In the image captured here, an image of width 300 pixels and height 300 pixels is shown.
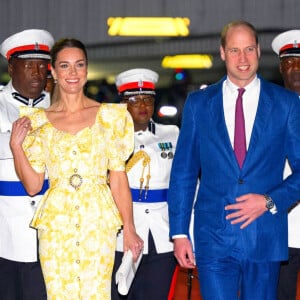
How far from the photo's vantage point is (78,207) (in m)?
4.54

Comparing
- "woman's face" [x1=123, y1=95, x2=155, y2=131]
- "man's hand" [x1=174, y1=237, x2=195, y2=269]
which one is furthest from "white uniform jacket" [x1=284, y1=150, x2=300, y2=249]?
"man's hand" [x1=174, y1=237, x2=195, y2=269]

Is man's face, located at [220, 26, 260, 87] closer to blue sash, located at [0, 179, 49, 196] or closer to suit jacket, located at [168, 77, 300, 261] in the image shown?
suit jacket, located at [168, 77, 300, 261]

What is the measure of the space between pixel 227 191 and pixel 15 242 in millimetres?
1771

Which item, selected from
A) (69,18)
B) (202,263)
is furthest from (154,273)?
(69,18)

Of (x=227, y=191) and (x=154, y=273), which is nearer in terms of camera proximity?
(x=227, y=191)

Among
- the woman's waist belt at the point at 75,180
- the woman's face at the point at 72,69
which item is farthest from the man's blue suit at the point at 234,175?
the woman's face at the point at 72,69

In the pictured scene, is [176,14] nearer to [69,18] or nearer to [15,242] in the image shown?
[69,18]

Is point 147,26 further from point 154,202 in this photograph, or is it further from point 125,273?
point 125,273

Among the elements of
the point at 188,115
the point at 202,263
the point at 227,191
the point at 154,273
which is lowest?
the point at 154,273

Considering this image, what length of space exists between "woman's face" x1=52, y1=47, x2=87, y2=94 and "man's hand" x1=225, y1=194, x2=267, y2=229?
93 cm

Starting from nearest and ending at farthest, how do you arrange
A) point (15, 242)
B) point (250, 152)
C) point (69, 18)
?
point (250, 152)
point (15, 242)
point (69, 18)

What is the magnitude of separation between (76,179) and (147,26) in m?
7.98

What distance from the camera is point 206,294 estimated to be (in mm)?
4512

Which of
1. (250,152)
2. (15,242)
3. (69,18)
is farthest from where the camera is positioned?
(69,18)
